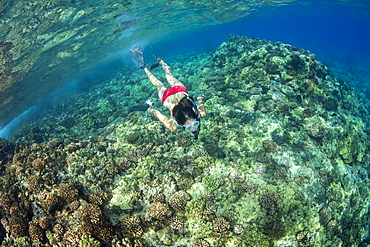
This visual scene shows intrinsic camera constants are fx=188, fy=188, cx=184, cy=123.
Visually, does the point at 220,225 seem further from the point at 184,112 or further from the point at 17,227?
the point at 17,227

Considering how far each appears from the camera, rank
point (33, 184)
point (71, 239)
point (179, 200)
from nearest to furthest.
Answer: point (71, 239) < point (33, 184) < point (179, 200)

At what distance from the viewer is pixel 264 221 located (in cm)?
576

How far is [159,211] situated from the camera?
571 centimetres

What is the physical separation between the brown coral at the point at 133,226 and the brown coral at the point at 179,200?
1.17 metres

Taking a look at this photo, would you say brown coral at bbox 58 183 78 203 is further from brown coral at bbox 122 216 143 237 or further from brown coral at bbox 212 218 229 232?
brown coral at bbox 212 218 229 232

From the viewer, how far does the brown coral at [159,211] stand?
18.5 feet

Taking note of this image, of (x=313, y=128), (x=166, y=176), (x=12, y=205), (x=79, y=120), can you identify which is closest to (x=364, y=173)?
(x=313, y=128)

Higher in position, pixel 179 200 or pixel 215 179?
pixel 179 200

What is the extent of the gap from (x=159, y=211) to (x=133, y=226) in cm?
83

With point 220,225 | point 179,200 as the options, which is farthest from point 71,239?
point 220,225

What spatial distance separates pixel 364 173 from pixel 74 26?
85.6 feet

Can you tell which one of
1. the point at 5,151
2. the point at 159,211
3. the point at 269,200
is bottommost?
the point at 269,200

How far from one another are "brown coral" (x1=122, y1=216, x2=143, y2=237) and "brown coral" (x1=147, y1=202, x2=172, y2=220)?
→ 448 millimetres

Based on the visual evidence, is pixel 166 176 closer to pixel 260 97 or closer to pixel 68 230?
pixel 68 230
